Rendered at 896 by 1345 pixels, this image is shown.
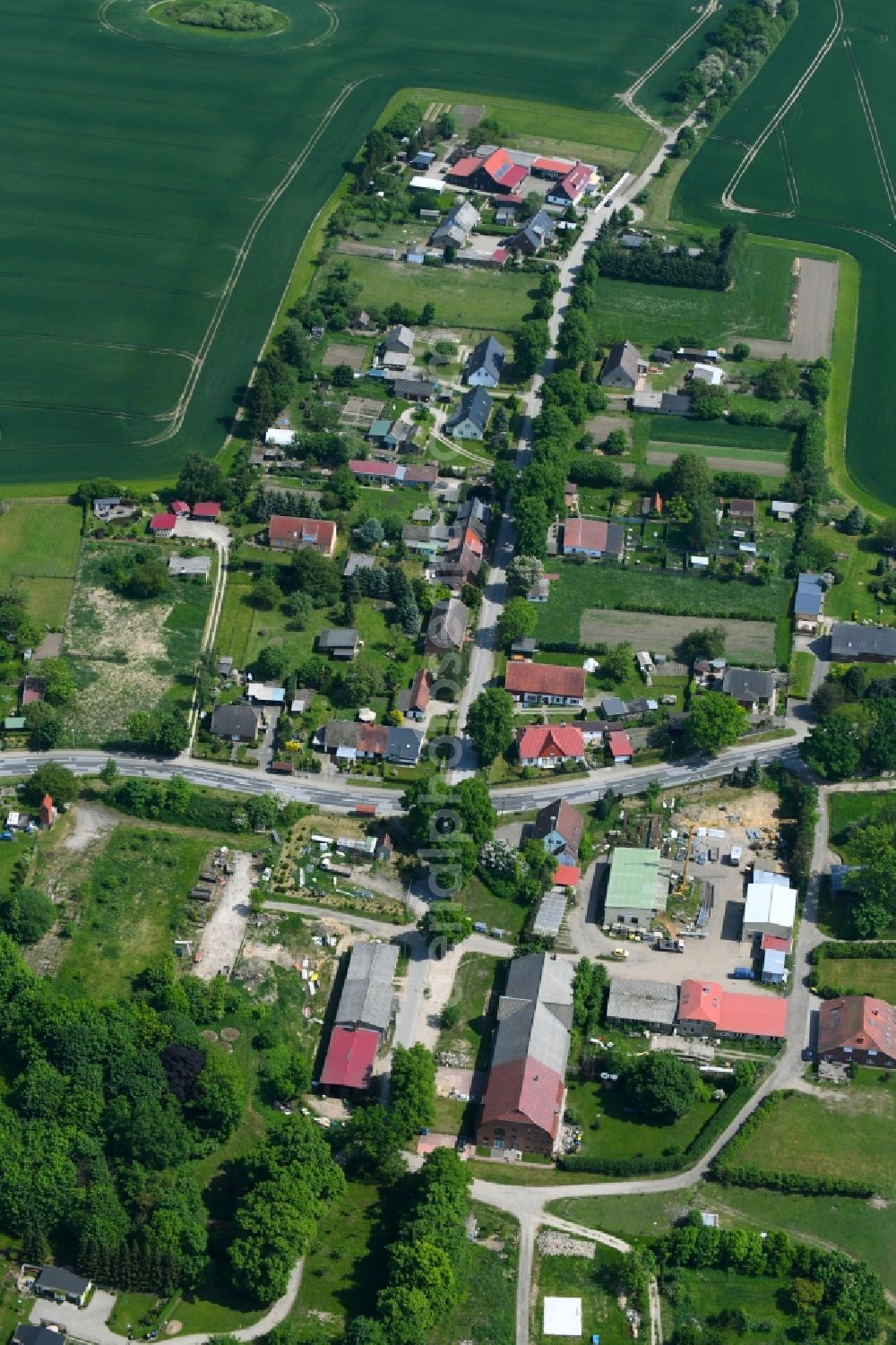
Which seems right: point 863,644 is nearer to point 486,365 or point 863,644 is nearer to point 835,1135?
point 835,1135

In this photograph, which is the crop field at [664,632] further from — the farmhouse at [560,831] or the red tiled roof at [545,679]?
the farmhouse at [560,831]

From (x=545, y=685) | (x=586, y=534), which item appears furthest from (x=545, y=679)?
(x=586, y=534)

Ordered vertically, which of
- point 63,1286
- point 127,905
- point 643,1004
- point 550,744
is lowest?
point 63,1286

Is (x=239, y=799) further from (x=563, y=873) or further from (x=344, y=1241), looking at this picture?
(x=344, y=1241)

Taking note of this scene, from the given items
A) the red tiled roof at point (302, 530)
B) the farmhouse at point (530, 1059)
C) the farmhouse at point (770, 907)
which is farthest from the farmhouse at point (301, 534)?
the farmhouse at point (770, 907)

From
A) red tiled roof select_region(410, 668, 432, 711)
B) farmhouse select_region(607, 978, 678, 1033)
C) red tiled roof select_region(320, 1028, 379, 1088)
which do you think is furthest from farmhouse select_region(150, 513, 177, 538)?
farmhouse select_region(607, 978, 678, 1033)

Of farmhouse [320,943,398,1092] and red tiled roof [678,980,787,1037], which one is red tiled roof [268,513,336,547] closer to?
farmhouse [320,943,398,1092]
